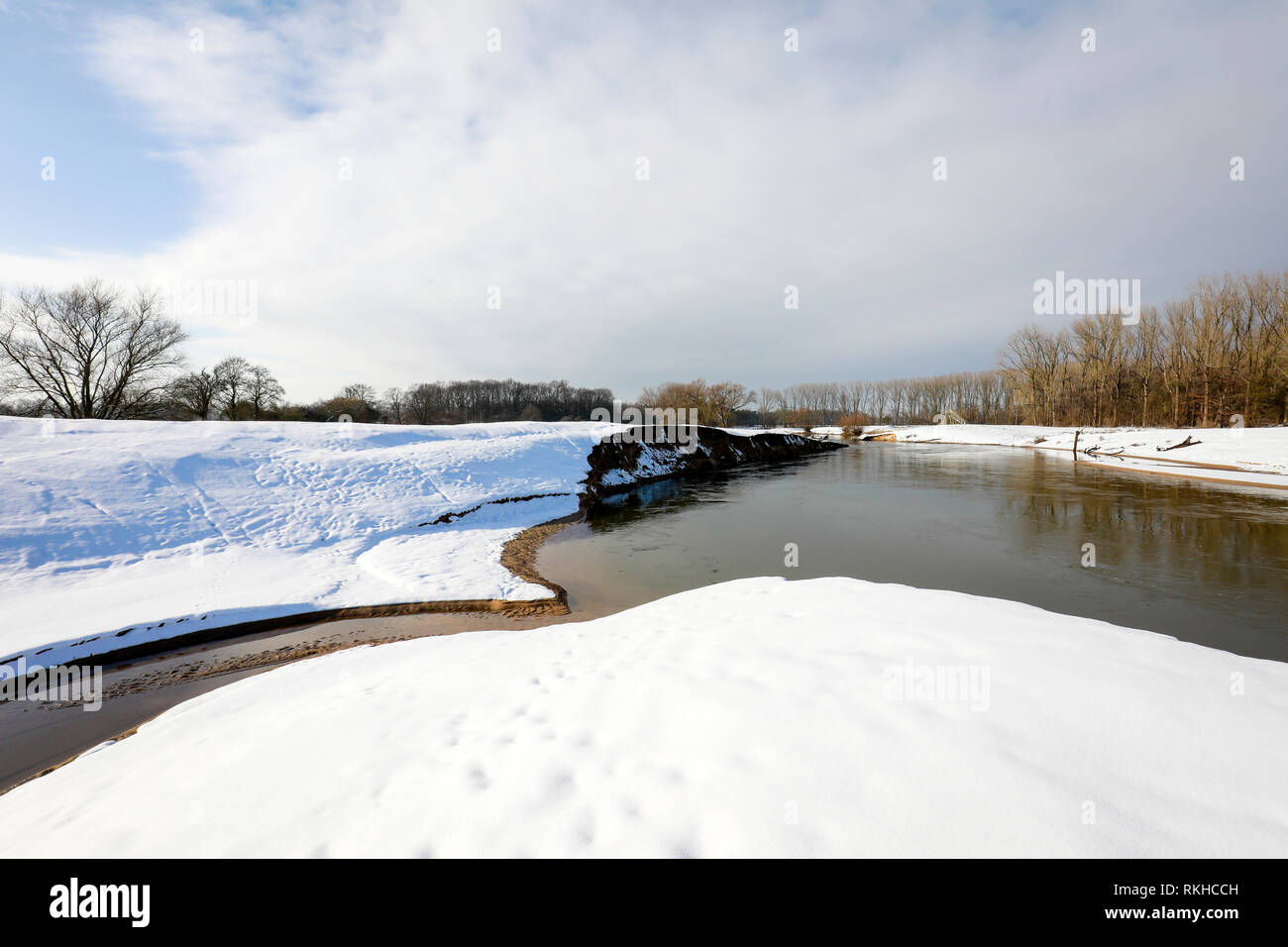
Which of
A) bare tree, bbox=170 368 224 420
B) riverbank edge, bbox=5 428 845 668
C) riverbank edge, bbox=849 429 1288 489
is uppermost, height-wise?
bare tree, bbox=170 368 224 420

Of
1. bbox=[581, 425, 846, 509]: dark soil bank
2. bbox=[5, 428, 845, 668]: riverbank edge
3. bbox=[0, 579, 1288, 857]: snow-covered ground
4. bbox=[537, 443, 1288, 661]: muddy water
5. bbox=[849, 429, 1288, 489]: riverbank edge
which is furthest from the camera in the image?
bbox=[581, 425, 846, 509]: dark soil bank

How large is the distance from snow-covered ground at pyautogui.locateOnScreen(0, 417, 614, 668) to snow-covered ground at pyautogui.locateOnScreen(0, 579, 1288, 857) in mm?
3688

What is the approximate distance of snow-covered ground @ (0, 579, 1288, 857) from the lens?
6.70 ft

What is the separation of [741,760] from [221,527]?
12629 mm

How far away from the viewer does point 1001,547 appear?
10.5 metres

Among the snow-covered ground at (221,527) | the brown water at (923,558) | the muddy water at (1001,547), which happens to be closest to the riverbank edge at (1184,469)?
the muddy water at (1001,547)

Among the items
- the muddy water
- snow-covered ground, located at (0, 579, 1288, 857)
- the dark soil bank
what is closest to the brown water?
the muddy water

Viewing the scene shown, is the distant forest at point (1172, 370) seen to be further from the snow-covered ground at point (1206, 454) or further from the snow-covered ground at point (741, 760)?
the snow-covered ground at point (741, 760)

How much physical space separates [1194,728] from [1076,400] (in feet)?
214

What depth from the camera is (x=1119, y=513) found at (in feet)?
45.3

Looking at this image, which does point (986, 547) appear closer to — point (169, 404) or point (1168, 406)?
point (169, 404)

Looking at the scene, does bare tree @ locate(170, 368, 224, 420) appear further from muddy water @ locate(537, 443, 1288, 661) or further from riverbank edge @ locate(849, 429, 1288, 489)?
riverbank edge @ locate(849, 429, 1288, 489)

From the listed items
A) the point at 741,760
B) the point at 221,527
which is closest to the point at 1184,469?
the point at 741,760

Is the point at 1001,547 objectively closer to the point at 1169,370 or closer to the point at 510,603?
the point at 510,603
